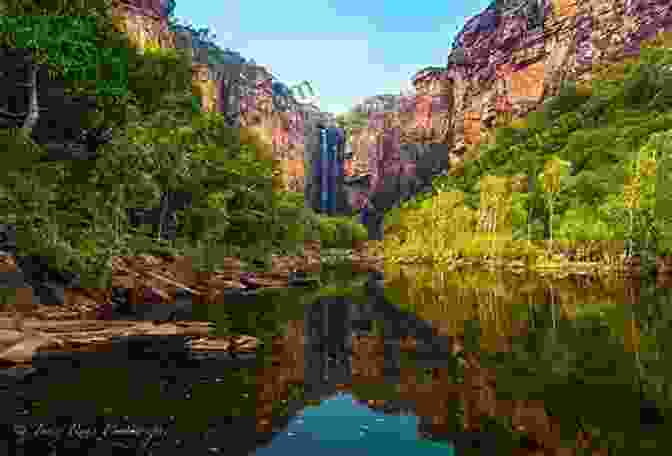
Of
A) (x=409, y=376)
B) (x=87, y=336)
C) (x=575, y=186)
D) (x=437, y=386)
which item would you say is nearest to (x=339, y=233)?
(x=575, y=186)

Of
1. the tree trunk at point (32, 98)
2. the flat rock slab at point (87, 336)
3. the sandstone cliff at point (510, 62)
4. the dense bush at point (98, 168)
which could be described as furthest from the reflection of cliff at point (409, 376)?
the sandstone cliff at point (510, 62)

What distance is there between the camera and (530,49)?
129m

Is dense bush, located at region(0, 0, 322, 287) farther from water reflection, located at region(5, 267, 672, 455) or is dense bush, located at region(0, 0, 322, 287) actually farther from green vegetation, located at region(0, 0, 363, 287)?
water reflection, located at region(5, 267, 672, 455)

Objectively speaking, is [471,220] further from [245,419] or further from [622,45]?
[622,45]

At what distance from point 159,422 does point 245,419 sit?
1347 millimetres

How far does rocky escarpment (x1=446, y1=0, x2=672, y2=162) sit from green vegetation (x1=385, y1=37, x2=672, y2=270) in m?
7.21

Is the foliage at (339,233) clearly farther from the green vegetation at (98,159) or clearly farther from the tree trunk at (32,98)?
the tree trunk at (32,98)

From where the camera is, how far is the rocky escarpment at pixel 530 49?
111 m

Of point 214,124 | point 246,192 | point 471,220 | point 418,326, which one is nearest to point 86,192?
point 418,326

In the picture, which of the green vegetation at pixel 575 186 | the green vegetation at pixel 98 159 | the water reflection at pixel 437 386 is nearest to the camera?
the water reflection at pixel 437 386

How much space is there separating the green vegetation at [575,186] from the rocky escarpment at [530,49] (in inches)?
284

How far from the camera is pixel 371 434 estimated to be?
7.52 metres

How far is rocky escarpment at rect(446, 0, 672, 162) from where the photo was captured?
111m

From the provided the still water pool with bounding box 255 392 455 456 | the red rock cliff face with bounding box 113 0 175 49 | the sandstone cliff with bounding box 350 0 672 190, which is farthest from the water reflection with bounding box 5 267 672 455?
the sandstone cliff with bounding box 350 0 672 190
